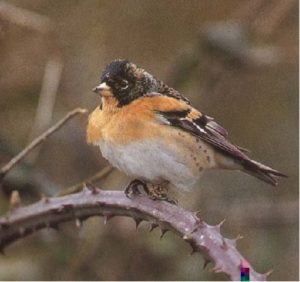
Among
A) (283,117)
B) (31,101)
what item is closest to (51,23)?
(31,101)

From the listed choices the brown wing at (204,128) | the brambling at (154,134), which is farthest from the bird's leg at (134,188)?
the brown wing at (204,128)

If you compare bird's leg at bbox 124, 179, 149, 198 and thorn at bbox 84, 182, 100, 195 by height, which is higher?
thorn at bbox 84, 182, 100, 195

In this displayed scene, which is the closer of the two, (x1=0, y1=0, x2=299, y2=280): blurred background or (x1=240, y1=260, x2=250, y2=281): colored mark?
(x1=240, y1=260, x2=250, y2=281): colored mark

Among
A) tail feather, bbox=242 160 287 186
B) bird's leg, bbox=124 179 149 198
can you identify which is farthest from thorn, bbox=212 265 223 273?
tail feather, bbox=242 160 287 186

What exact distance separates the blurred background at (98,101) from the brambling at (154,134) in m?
0.79

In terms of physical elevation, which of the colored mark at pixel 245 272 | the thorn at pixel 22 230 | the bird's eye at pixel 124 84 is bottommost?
the thorn at pixel 22 230

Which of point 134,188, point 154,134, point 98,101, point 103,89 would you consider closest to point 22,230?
point 134,188

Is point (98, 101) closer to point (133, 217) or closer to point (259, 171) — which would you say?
point (259, 171)

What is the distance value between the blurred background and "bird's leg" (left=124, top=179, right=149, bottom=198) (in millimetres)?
909

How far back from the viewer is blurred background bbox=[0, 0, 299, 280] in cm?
323

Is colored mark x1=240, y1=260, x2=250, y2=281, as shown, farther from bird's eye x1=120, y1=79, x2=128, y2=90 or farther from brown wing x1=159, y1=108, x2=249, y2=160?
bird's eye x1=120, y1=79, x2=128, y2=90

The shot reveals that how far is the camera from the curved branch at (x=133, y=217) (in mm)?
1420

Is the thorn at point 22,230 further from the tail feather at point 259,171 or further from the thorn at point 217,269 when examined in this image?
the thorn at point 217,269

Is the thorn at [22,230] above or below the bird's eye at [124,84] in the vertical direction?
below
